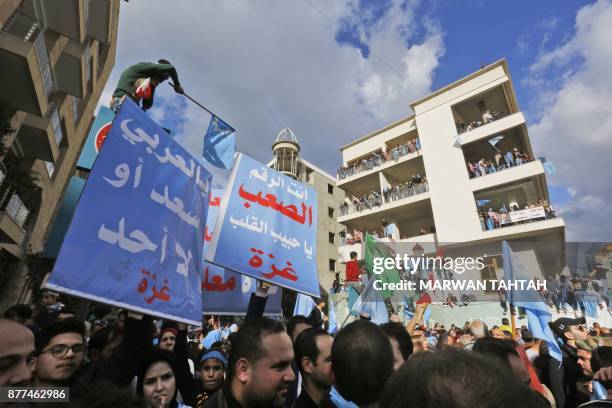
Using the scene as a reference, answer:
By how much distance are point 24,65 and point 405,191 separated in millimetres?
17213

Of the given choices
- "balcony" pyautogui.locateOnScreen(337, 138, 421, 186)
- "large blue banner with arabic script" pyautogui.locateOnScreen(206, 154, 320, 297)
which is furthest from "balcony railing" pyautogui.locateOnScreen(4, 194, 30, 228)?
"balcony" pyautogui.locateOnScreen(337, 138, 421, 186)

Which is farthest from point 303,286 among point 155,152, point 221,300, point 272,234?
point 155,152

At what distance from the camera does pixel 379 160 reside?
21250 millimetres

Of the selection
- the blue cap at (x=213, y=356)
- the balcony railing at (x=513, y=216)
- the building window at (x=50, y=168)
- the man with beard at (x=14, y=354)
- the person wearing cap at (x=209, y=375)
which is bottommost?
the person wearing cap at (x=209, y=375)

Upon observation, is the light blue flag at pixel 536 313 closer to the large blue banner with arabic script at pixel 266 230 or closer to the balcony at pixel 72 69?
the large blue banner with arabic script at pixel 266 230

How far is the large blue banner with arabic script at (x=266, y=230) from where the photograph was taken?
322 cm

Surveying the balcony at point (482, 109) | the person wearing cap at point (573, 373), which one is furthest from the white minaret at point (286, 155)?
the person wearing cap at point (573, 373)

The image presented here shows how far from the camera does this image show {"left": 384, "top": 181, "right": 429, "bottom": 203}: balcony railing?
18547 millimetres

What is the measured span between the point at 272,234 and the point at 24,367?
2.49m

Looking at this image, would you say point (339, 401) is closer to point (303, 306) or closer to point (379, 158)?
point (303, 306)

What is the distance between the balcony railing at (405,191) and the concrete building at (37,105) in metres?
15.9

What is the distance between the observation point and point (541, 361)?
12.3 ft

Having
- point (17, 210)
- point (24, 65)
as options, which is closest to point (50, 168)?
point (17, 210)

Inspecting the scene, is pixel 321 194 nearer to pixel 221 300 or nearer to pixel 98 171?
pixel 221 300
